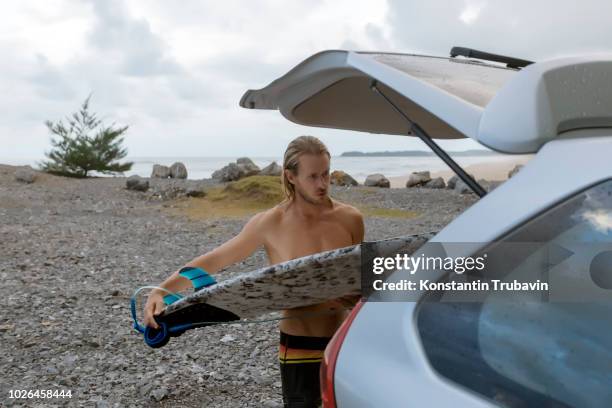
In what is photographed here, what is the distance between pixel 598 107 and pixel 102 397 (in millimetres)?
4487

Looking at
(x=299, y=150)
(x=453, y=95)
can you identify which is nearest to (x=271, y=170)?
(x=299, y=150)

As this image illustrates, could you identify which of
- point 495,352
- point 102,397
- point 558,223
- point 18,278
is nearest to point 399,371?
point 495,352

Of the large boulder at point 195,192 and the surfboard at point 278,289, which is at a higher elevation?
the large boulder at point 195,192

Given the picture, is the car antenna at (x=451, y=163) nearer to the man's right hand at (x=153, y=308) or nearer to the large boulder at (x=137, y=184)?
the man's right hand at (x=153, y=308)

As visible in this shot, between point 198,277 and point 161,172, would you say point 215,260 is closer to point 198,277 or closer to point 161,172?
point 198,277

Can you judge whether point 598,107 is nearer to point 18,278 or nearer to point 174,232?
point 18,278

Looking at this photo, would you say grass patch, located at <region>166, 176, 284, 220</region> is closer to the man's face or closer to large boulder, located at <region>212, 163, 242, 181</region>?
large boulder, located at <region>212, 163, 242, 181</region>

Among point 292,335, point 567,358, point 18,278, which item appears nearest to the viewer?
point 567,358

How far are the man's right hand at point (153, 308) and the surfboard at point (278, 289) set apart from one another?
21 millimetres

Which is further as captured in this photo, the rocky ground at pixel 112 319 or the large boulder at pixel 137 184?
the large boulder at pixel 137 184

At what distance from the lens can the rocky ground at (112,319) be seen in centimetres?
519

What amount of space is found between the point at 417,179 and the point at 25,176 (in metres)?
11.8

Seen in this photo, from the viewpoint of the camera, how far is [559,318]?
1.28 metres

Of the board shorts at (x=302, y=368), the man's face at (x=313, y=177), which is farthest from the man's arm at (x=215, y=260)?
the board shorts at (x=302, y=368)
